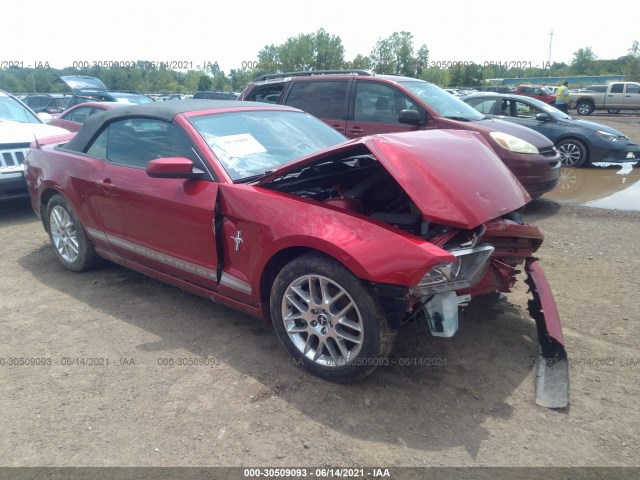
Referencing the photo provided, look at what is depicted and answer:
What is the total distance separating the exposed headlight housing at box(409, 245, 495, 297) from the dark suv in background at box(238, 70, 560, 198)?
3.60 m

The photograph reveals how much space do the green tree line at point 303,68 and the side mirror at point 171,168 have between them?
36.0 metres

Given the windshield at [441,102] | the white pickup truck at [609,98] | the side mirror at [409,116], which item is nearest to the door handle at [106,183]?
the side mirror at [409,116]

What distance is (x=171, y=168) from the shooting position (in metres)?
3.25

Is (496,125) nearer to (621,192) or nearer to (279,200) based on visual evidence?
(621,192)

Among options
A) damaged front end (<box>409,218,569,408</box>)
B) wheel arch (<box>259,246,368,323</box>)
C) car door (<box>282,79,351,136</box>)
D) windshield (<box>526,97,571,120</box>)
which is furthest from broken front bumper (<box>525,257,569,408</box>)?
windshield (<box>526,97,571,120</box>)

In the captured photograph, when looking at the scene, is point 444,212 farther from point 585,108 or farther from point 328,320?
point 585,108

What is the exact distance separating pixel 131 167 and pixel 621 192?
7656 mm

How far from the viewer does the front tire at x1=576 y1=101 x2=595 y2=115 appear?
2858cm

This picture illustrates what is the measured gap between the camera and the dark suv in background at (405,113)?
21.1ft

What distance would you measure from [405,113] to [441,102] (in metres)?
0.96

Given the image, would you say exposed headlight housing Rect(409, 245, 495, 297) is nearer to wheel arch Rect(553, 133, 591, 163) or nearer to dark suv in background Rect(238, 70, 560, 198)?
dark suv in background Rect(238, 70, 560, 198)

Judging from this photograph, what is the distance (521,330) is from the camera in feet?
11.8

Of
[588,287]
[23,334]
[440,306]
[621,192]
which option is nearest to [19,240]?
[23,334]

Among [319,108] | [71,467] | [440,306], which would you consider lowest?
[71,467]
